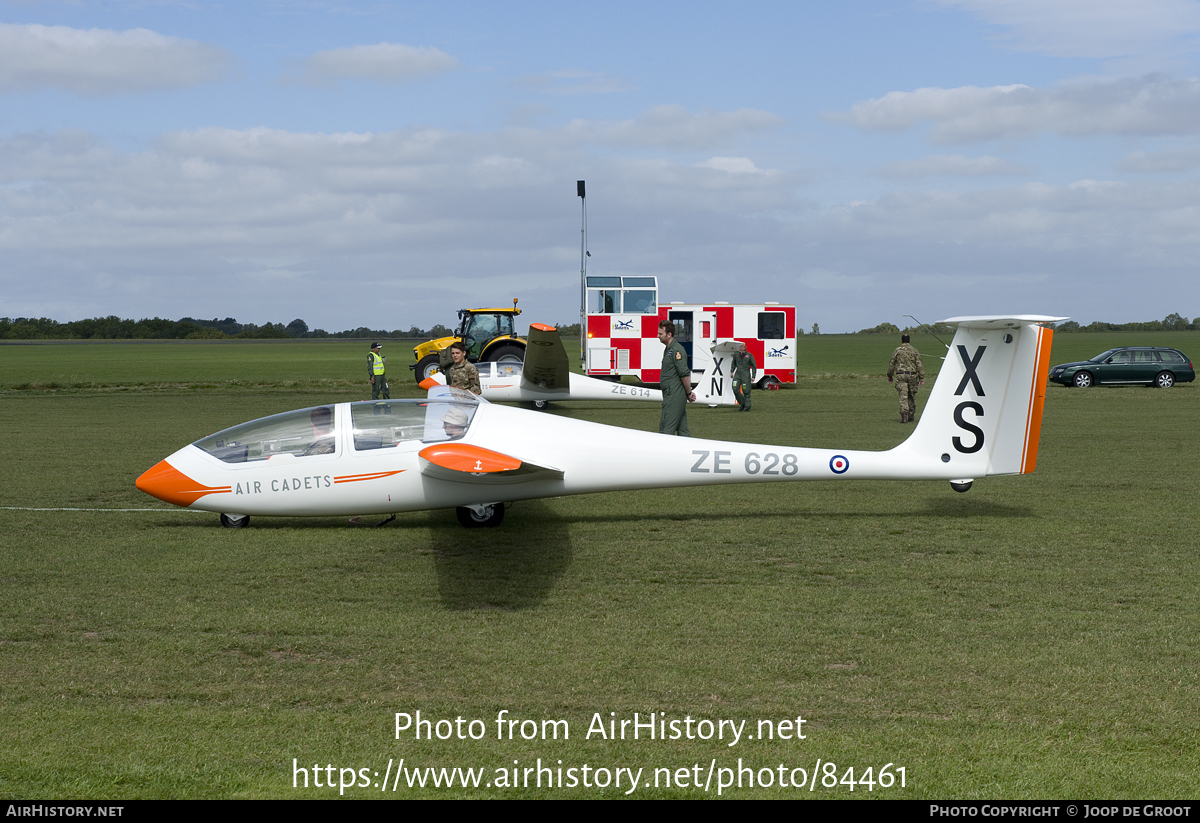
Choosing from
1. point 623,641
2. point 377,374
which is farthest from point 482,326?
point 623,641

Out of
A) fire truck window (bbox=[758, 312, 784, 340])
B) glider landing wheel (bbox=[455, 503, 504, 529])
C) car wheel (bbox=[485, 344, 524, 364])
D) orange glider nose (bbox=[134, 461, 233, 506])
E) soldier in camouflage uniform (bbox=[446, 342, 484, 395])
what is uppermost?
fire truck window (bbox=[758, 312, 784, 340])

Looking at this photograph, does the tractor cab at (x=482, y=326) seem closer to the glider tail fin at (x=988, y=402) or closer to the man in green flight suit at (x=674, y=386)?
the man in green flight suit at (x=674, y=386)

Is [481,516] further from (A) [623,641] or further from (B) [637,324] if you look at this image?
(B) [637,324]

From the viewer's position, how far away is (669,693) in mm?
5309

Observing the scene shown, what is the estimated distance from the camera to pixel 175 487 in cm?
949

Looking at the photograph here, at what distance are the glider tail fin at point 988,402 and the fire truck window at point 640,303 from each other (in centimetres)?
2112

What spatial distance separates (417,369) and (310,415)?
23871 mm

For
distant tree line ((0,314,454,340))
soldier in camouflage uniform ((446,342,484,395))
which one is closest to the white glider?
soldier in camouflage uniform ((446,342,484,395))

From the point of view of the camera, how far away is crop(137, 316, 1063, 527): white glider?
367 inches

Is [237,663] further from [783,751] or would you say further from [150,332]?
[150,332]

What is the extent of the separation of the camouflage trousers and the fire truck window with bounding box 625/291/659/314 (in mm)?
11525

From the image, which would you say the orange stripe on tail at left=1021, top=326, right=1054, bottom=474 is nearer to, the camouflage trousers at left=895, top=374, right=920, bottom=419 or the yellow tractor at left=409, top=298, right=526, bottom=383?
the camouflage trousers at left=895, top=374, right=920, bottom=419

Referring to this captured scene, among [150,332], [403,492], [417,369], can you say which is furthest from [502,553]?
[150,332]

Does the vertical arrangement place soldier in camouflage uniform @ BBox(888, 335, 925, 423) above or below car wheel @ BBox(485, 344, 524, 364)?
below
